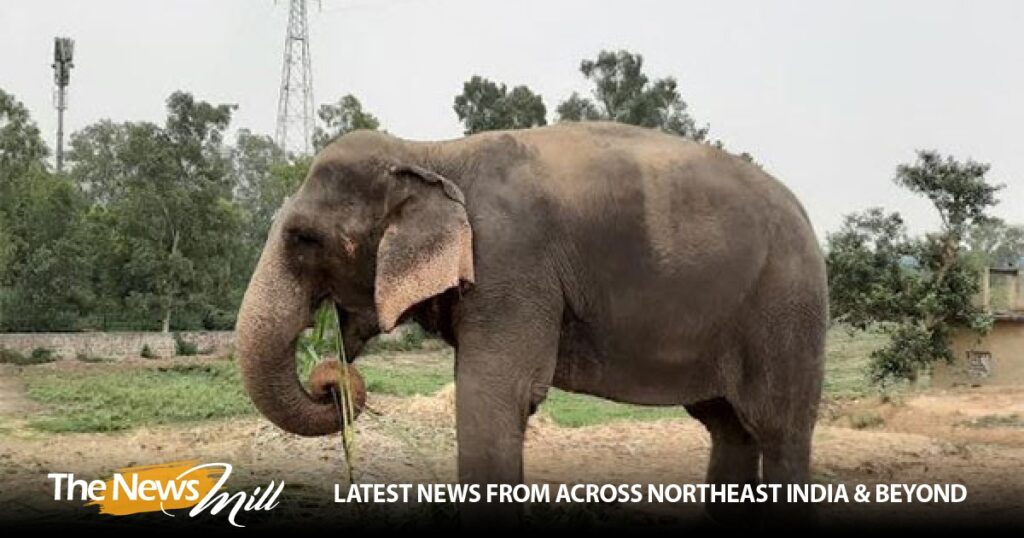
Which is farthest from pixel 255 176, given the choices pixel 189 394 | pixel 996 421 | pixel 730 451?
pixel 730 451

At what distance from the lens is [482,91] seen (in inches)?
1283

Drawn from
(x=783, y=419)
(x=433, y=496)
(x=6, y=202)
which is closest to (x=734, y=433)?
(x=783, y=419)

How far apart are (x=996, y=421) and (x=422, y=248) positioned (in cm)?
1389

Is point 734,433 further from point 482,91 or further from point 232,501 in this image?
point 482,91

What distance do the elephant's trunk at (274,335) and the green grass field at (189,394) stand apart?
11071 mm

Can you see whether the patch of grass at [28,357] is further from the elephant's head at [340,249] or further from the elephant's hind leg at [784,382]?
the elephant's hind leg at [784,382]

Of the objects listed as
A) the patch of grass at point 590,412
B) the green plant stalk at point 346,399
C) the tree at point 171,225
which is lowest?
the patch of grass at point 590,412

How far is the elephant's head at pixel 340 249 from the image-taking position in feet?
14.7

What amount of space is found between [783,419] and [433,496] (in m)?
2.04

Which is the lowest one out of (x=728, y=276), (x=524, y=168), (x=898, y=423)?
(x=898, y=423)

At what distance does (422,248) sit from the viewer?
4441mm

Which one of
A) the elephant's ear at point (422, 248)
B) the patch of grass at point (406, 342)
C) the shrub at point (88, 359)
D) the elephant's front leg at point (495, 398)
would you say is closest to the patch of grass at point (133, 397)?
the shrub at point (88, 359)

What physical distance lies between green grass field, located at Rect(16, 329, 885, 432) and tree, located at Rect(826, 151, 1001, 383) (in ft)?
3.45

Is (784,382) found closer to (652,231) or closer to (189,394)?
(652,231)
